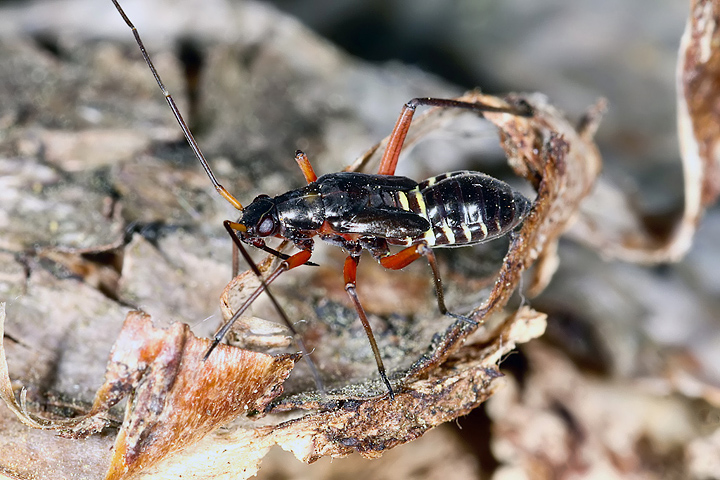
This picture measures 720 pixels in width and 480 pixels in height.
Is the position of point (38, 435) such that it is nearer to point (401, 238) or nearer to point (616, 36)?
point (401, 238)

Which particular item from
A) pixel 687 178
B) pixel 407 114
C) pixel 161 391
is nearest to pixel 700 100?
pixel 687 178

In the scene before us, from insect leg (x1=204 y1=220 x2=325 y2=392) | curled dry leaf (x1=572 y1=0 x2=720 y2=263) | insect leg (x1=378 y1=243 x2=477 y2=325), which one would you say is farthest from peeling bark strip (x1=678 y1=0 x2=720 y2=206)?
insect leg (x1=204 y1=220 x2=325 y2=392)

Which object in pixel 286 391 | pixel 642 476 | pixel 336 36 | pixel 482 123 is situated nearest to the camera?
pixel 286 391

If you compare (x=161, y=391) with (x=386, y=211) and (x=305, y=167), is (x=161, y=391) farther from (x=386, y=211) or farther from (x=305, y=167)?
(x=305, y=167)

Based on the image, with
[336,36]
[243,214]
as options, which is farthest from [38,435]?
Result: [336,36]

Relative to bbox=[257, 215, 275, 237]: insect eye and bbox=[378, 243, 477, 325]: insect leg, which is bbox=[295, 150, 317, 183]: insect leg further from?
bbox=[378, 243, 477, 325]: insect leg
